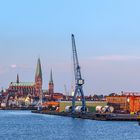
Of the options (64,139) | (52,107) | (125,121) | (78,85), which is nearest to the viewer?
(64,139)

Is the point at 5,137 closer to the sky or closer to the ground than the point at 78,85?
closer to the ground

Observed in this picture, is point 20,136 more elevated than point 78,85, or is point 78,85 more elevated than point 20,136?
point 78,85

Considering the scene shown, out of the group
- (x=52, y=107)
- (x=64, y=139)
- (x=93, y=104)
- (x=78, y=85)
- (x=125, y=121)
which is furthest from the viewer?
(x=52, y=107)

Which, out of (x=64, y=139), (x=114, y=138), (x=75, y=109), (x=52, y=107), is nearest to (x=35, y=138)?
(x=64, y=139)

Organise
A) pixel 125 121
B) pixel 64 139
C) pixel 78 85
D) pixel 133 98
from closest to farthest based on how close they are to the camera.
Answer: pixel 64 139 < pixel 125 121 < pixel 78 85 < pixel 133 98

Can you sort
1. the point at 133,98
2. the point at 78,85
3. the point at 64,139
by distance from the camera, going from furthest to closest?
the point at 133,98
the point at 78,85
the point at 64,139

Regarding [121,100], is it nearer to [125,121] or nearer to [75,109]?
[75,109]

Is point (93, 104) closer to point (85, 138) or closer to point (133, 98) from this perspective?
point (133, 98)

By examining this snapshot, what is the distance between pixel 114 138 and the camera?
54.1 metres

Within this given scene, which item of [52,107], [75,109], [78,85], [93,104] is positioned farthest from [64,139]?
[52,107]

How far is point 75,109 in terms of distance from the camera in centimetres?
11862

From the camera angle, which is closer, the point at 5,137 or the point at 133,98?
the point at 5,137

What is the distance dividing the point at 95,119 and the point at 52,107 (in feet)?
233

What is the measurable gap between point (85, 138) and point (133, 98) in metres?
64.6
